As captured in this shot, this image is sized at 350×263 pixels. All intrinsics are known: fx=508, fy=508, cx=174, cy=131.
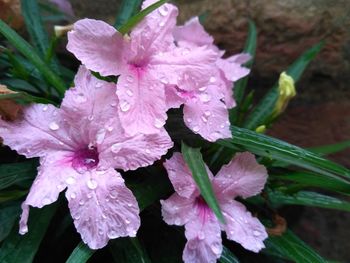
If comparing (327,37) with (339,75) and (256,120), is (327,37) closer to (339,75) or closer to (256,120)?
(339,75)

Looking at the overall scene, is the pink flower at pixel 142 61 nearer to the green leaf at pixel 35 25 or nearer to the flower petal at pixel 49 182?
the flower petal at pixel 49 182

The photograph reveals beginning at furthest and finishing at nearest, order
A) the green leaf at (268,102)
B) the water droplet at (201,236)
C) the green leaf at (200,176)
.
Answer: the green leaf at (268,102), the water droplet at (201,236), the green leaf at (200,176)

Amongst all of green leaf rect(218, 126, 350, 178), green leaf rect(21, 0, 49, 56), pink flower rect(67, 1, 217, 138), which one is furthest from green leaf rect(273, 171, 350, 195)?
green leaf rect(21, 0, 49, 56)

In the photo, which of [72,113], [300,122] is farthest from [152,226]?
[300,122]

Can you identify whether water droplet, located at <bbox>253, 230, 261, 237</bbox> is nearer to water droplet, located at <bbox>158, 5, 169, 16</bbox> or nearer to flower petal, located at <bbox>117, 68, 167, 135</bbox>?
flower petal, located at <bbox>117, 68, 167, 135</bbox>

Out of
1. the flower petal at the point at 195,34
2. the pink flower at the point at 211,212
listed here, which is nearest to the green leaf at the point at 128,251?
the pink flower at the point at 211,212

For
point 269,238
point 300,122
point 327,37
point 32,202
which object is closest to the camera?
point 32,202
